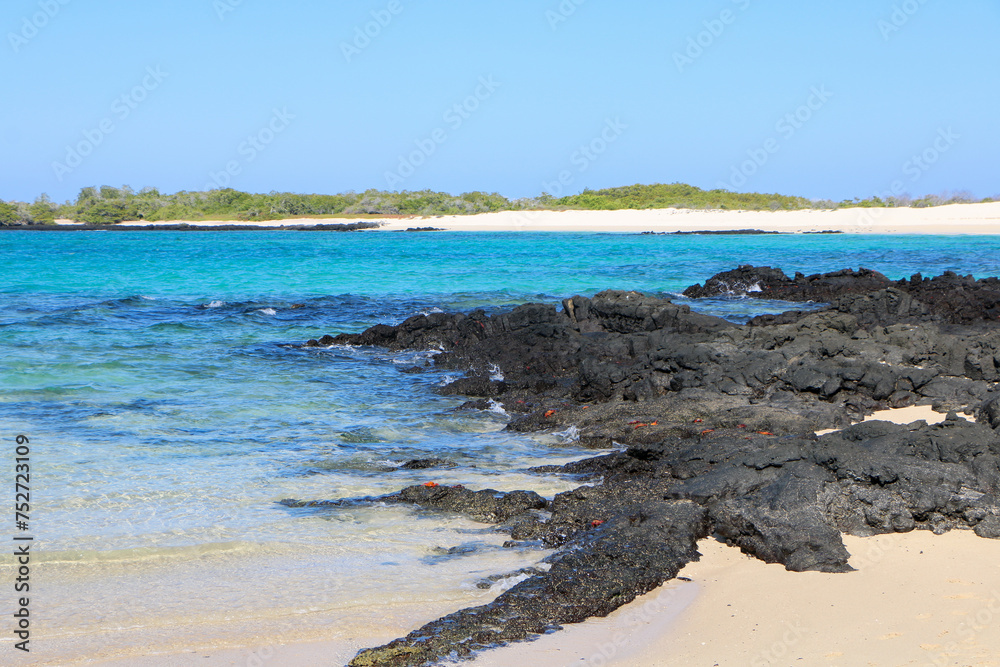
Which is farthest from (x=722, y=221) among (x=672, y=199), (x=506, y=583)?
(x=506, y=583)

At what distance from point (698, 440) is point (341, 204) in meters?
101

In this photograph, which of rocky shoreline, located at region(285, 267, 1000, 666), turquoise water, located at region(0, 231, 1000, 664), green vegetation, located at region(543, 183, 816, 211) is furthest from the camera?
green vegetation, located at region(543, 183, 816, 211)

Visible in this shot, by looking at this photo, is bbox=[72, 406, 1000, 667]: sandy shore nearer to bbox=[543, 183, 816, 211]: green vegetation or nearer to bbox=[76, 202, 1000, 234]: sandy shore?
bbox=[76, 202, 1000, 234]: sandy shore

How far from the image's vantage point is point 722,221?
7706cm

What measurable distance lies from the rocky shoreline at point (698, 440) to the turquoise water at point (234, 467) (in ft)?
1.25

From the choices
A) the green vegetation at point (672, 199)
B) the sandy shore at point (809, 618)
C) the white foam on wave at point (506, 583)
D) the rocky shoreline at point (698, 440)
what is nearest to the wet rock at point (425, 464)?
the rocky shoreline at point (698, 440)

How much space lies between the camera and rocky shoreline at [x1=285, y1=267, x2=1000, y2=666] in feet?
17.0

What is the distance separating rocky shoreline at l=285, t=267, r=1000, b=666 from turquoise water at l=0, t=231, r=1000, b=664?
38cm

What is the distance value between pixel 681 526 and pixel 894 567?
4.17 ft

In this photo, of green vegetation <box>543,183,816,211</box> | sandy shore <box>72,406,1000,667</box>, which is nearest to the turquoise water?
sandy shore <box>72,406,1000,667</box>

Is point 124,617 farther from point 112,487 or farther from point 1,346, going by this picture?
point 1,346

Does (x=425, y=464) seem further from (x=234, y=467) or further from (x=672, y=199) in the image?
(x=672, y=199)

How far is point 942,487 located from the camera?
233 inches

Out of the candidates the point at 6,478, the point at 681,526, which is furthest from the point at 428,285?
the point at 681,526
